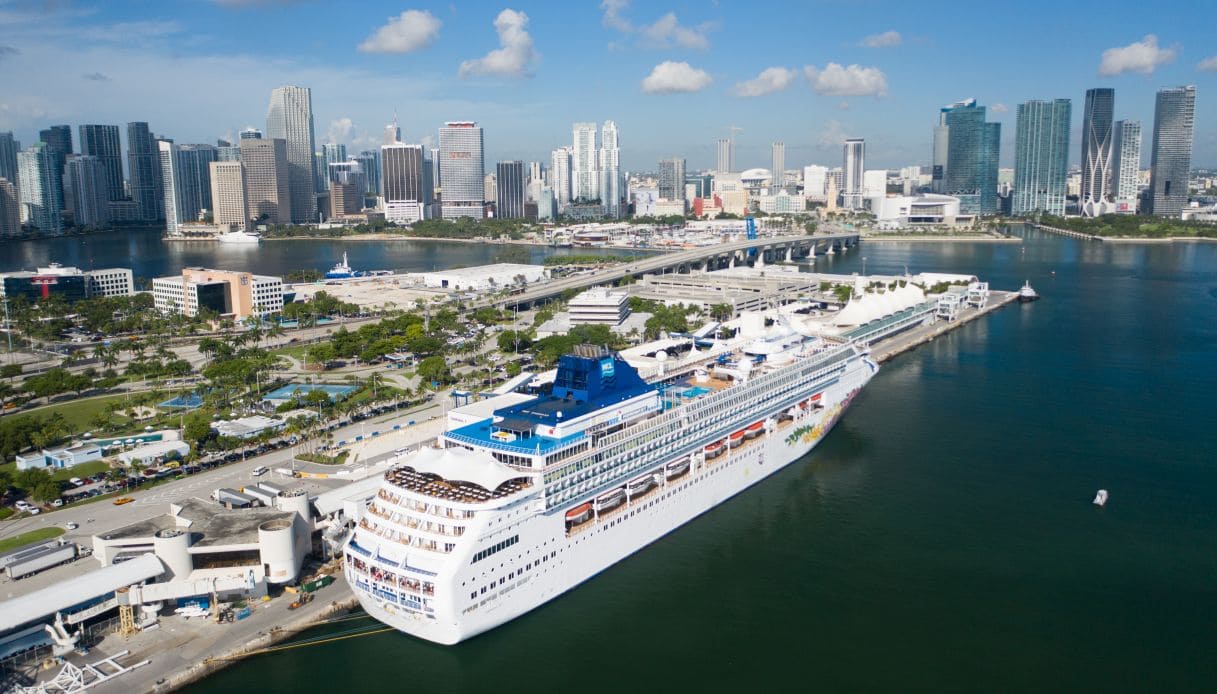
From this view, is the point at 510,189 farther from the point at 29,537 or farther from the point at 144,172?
the point at 29,537

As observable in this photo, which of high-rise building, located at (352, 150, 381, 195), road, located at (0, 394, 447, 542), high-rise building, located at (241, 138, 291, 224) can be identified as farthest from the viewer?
high-rise building, located at (352, 150, 381, 195)

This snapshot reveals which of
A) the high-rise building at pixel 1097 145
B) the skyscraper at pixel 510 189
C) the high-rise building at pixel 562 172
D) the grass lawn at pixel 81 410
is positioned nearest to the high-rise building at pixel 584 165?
the high-rise building at pixel 562 172

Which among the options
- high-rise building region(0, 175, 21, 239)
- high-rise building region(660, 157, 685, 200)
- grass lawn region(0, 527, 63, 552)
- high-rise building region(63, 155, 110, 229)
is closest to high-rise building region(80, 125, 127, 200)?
high-rise building region(63, 155, 110, 229)

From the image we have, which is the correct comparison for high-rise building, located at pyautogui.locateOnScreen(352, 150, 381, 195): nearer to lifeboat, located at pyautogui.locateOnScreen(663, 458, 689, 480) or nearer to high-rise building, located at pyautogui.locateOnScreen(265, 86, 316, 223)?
high-rise building, located at pyautogui.locateOnScreen(265, 86, 316, 223)

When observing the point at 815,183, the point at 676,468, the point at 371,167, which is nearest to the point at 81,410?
the point at 676,468

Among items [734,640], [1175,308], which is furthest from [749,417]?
[1175,308]

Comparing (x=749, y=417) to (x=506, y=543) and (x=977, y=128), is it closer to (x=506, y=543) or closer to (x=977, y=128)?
(x=506, y=543)
